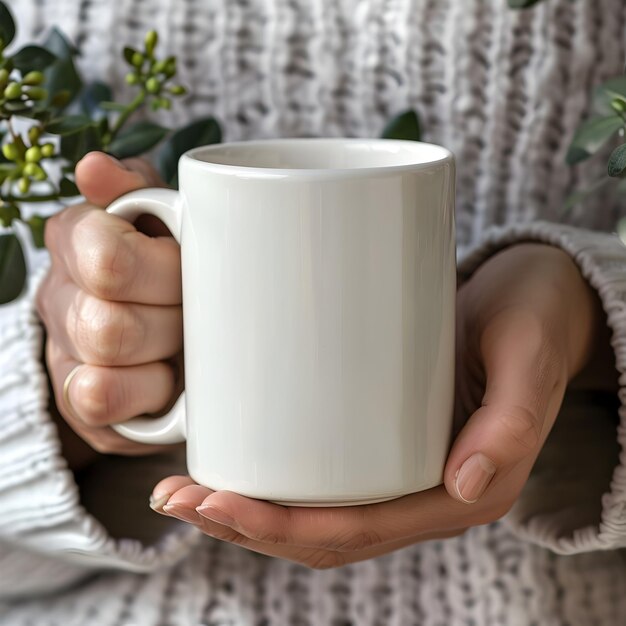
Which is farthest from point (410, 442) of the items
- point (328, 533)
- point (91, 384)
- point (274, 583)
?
point (274, 583)

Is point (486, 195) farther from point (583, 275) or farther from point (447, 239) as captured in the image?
point (447, 239)

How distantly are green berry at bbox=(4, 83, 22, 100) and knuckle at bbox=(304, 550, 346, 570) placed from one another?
34 centimetres

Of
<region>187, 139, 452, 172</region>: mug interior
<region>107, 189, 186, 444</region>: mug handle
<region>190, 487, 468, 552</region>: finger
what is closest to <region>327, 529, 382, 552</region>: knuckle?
<region>190, 487, 468, 552</region>: finger

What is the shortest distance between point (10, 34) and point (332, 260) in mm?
288

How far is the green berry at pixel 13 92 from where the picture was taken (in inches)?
19.4

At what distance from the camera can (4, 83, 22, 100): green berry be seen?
494 mm

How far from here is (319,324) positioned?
1.39 feet

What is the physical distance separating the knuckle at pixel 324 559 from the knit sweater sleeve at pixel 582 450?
0.17 m

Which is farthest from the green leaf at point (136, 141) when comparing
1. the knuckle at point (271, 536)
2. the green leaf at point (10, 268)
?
the knuckle at point (271, 536)

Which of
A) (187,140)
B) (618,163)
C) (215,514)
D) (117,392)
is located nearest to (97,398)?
(117,392)

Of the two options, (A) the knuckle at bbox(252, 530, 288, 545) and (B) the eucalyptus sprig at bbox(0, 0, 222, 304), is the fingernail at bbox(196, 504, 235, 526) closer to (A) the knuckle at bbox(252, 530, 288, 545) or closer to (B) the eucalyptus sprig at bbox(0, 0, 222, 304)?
(A) the knuckle at bbox(252, 530, 288, 545)

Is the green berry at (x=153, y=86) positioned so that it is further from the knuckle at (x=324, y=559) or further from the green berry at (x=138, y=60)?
the knuckle at (x=324, y=559)

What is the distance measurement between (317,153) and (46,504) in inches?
13.4

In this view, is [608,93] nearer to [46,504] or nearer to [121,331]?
[121,331]
